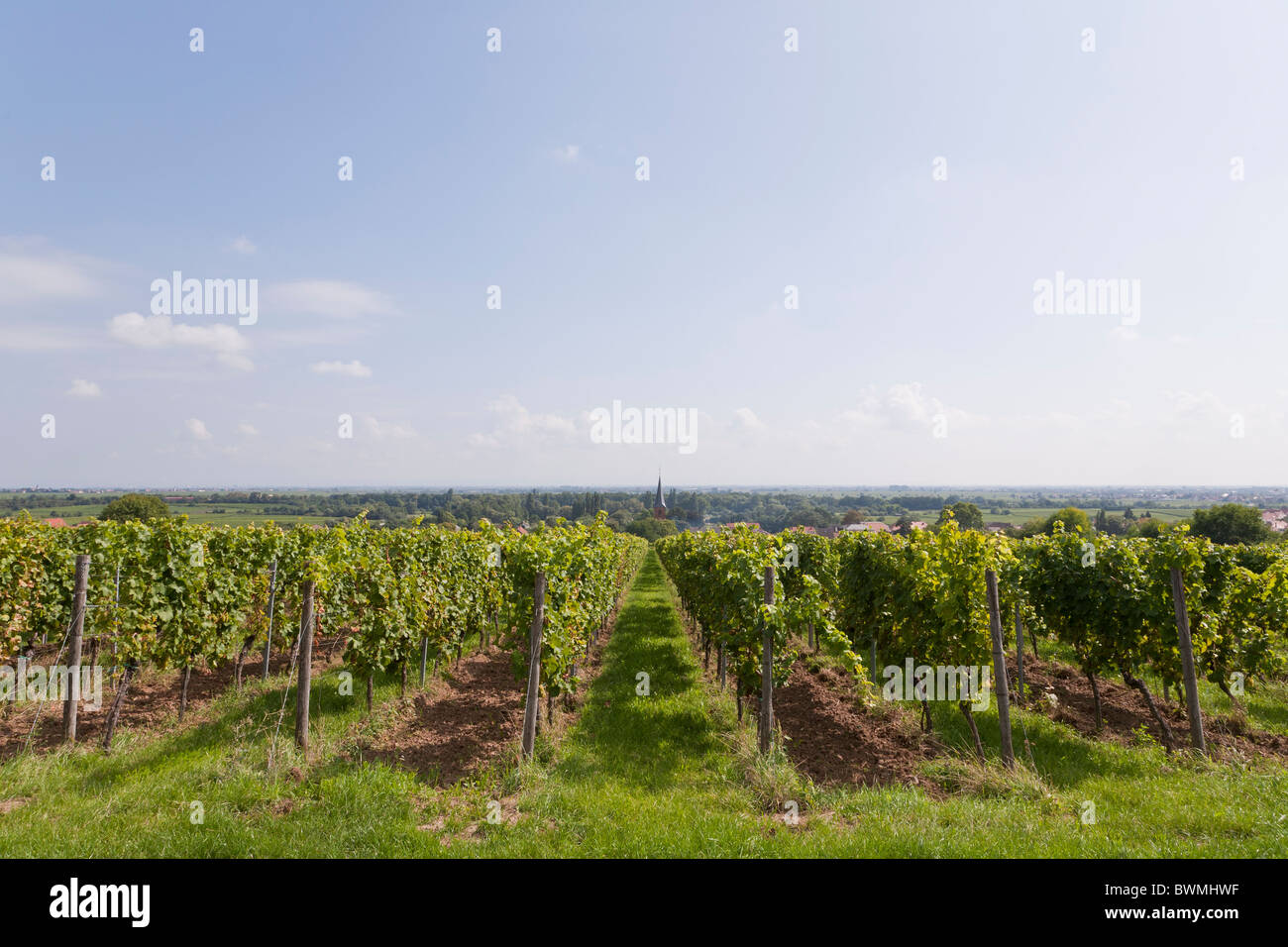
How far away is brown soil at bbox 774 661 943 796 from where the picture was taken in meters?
7.16

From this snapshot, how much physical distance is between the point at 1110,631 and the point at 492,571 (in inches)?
480

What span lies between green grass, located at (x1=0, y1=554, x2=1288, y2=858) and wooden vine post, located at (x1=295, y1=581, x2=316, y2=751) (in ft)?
1.12

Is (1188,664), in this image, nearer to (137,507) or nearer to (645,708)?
(645,708)

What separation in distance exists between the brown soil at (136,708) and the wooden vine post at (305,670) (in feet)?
10.5

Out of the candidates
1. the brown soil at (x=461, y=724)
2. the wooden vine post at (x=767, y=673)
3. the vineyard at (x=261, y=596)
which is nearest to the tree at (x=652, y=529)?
the brown soil at (x=461, y=724)

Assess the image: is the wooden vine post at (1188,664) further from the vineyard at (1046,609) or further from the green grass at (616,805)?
the green grass at (616,805)

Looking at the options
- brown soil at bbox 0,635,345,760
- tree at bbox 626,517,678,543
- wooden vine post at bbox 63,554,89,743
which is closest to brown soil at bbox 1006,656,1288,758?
brown soil at bbox 0,635,345,760

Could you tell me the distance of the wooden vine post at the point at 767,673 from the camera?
754 centimetres

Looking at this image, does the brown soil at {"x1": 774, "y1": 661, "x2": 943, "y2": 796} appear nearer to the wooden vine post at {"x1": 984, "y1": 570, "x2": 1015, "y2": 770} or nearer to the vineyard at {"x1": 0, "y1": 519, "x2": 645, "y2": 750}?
the wooden vine post at {"x1": 984, "y1": 570, "x2": 1015, "y2": 770}

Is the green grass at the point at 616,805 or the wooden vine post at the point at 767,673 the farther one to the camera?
the wooden vine post at the point at 767,673

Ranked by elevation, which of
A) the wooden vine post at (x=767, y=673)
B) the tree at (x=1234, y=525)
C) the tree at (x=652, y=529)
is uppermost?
the wooden vine post at (x=767, y=673)

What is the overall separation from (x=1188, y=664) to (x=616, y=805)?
8192 millimetres

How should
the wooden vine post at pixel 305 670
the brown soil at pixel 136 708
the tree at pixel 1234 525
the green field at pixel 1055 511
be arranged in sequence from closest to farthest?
the wooden vine post at pixel 305 670
the brown soil at pixel 136 708
the tree at pixel 1234 525
the green field at pixel 1055 511

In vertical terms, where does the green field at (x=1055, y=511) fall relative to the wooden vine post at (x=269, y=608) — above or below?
below
